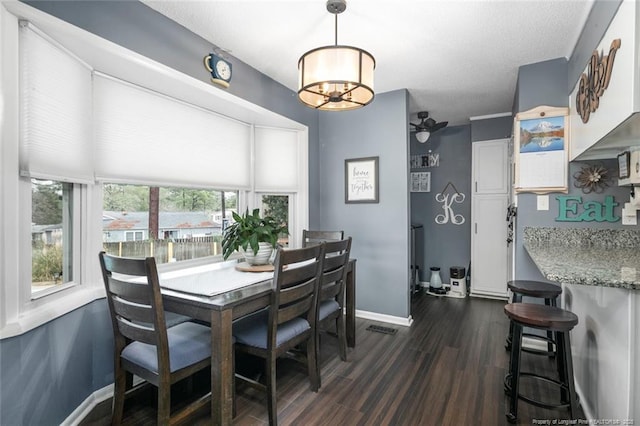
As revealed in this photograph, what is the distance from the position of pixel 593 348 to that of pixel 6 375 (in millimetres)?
2907

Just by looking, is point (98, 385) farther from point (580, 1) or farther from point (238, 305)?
point (580, 1)

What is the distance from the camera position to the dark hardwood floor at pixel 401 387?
1.85m

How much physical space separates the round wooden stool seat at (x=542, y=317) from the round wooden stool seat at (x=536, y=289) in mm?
579

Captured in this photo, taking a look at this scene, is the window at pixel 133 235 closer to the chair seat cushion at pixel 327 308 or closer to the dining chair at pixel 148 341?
the dining chair at pixel 148 341

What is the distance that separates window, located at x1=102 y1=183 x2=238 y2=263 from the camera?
2271 millimetres

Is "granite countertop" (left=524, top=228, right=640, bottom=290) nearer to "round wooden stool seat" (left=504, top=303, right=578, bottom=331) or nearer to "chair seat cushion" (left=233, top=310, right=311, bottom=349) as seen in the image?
"round wooden stool seat" (left=504, top=303, right=578, bottom=331)

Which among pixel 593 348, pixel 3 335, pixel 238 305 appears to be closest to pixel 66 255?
pixel 3 335

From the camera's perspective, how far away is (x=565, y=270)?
5.19 ft

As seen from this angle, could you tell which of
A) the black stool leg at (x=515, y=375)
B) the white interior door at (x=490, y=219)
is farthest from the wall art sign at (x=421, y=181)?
the black stool leg at (x=515, y=375)

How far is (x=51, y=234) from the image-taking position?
71.1 inches

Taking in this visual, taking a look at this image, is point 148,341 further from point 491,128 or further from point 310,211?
point 491,128

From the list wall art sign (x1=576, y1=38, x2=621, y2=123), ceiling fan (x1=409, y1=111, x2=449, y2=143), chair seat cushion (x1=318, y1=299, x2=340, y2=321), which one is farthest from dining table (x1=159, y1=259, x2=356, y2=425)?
ceiling fan (x1=409, y1=111, x2=449, y2=143)

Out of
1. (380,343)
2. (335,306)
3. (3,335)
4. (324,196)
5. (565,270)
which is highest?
(324,196)

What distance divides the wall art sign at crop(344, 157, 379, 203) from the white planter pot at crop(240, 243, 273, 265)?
5.09 ft
